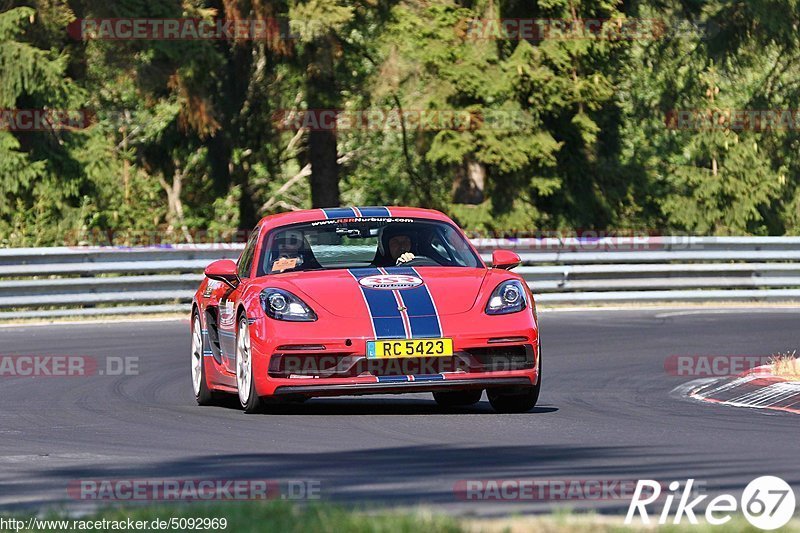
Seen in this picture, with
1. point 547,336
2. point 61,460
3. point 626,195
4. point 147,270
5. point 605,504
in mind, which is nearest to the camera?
point 605,504

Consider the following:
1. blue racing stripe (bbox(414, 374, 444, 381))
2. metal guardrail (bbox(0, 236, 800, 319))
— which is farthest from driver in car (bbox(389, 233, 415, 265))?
metal guardrail (bbox(0, 236, 800, 319))

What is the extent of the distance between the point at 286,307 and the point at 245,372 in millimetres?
685

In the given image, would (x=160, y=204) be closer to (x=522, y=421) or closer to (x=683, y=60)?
(x=683, y=60)

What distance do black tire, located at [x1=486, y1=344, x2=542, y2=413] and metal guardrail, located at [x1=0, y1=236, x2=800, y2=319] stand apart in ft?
37.9

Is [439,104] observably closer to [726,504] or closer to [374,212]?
[374,212]

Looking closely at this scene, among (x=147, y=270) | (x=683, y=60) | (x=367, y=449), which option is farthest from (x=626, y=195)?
(x=367, y=449)

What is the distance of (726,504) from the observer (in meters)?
6.44

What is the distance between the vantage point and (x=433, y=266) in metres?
11.2

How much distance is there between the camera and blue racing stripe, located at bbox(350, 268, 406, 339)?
1009cm

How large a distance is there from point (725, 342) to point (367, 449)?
881cm

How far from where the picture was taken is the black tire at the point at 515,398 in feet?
34.9

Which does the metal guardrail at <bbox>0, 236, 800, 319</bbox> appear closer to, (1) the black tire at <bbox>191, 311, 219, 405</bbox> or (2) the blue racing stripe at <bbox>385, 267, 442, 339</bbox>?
(1) the black tire at <bbox>191, 311, 219, 405</bbox>

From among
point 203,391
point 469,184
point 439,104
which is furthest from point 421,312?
point 469,184

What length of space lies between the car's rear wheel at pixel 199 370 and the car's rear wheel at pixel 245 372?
828mm
